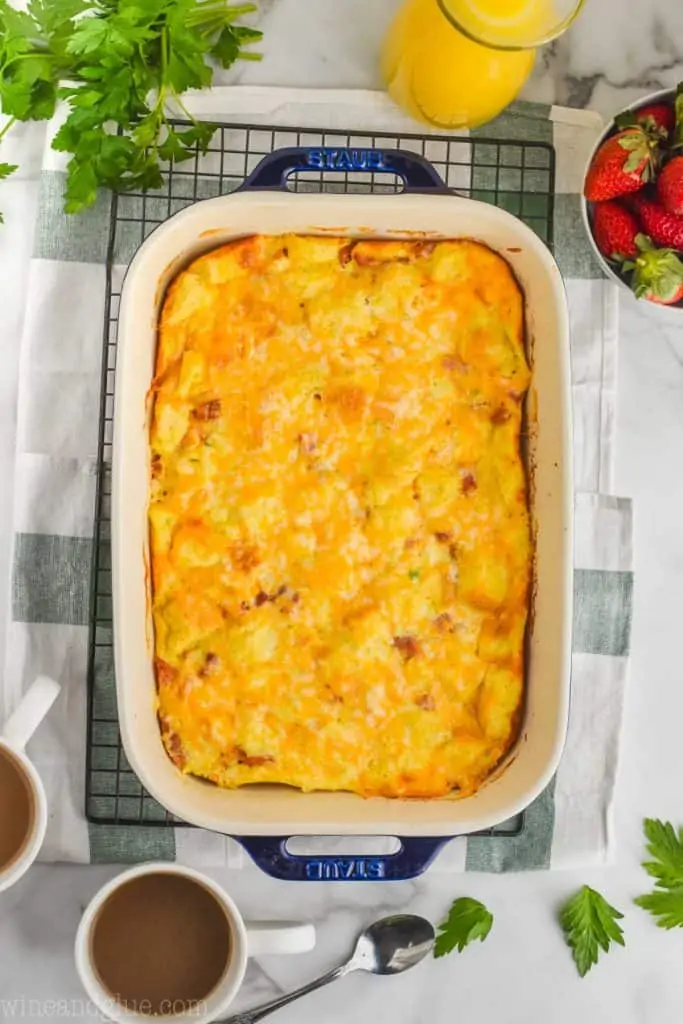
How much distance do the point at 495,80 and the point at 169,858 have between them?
3.73 ft

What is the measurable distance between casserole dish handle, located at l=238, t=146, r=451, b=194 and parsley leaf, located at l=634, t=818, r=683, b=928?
961 millimetres

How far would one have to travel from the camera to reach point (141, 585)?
1319 millimetres

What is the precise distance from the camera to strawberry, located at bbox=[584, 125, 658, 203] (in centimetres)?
139

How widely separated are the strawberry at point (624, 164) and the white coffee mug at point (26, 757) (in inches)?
38.2

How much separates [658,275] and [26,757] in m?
1.02

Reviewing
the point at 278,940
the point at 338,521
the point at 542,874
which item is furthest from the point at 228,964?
the point at 338,521

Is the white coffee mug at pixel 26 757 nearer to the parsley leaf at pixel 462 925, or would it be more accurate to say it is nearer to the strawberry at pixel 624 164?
the parsley leaf at pixel 462 925

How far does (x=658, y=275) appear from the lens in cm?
140

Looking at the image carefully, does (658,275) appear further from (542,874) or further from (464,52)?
(542,874)

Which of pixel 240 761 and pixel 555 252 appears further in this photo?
pixel 555 252

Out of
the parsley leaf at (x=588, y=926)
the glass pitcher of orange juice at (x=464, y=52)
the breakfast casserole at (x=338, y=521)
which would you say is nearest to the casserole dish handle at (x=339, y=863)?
the breakfast casserole at (x=338, y=521)

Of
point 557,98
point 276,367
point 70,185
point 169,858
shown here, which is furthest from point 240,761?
point 557,98

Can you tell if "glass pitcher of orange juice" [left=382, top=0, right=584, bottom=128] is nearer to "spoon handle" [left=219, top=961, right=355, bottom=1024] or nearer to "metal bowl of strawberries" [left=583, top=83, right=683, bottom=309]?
"metal bowl of strawberries" [left=583, top=83, right=683, bottom=309]

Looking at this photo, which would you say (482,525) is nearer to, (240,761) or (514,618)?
(514,618)
